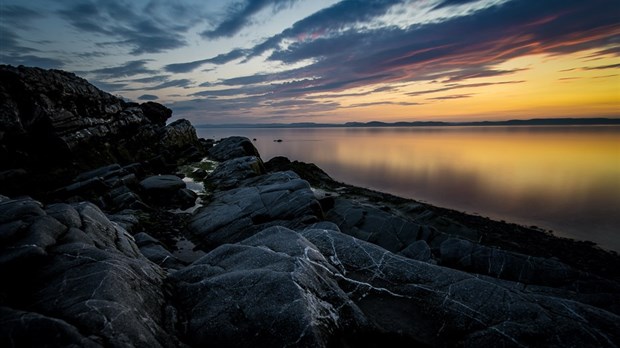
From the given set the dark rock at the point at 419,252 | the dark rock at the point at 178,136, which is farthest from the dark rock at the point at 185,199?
the dark rock at the point at 178,136

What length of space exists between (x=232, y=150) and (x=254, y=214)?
35.3m

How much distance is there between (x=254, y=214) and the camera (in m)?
20.7

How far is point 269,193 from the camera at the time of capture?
73.5ft

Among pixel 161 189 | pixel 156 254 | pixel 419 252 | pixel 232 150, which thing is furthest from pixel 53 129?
pixel 419 252

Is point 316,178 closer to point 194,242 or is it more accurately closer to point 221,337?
point 194,242

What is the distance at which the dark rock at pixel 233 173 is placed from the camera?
3331cm

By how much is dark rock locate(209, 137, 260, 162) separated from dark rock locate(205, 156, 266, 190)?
14197 millimetres

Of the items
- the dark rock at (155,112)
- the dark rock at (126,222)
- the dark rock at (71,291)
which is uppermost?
the dark rock at (155,112)

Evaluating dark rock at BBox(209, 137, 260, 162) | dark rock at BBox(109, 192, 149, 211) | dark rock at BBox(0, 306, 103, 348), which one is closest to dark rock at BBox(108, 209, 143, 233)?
dark rock at BBox(109, 192, 149, 211)

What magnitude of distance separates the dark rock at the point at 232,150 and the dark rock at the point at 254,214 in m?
29.8

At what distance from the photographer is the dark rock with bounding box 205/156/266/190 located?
33.3 metres

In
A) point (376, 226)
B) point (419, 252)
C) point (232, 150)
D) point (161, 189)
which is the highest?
point (161, 189)

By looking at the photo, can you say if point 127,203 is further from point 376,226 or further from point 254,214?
point 376,226

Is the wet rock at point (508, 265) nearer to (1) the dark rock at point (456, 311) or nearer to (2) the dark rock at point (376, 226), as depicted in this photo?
(2) the dark rock at point (376, 226)
